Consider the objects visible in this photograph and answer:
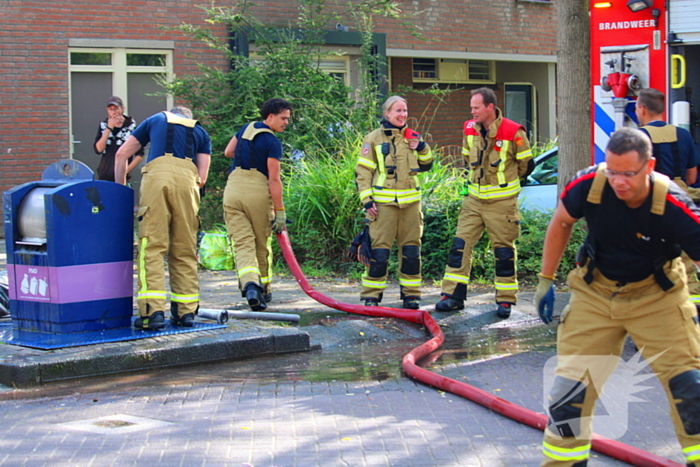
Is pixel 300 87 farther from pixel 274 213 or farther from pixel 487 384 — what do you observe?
pixel 487 384

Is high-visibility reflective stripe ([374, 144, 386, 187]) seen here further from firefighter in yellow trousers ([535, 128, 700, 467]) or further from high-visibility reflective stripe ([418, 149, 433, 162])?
firefighter in yellow trousers ([535, 128, 700, 467])

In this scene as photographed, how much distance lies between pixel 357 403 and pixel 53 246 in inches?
96.7

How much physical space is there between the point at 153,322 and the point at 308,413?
2010 mm

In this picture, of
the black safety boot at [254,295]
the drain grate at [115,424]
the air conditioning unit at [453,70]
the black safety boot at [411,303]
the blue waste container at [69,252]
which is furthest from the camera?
the air conditioning unit at [453,70]

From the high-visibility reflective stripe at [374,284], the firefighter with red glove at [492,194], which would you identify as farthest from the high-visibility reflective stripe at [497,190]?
the high-visibility reflective stripe at [374,284]

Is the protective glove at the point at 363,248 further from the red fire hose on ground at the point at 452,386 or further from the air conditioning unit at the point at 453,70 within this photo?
the air conditioning unit at the point at 453,70

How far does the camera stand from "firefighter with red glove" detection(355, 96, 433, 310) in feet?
25.6

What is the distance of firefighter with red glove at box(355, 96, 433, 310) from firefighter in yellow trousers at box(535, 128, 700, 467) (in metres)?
3.94

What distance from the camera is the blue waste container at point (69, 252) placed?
616 cm

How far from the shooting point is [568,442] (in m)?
3.67

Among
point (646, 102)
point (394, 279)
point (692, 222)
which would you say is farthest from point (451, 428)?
point (394, 279)

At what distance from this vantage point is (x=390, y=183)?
781cm

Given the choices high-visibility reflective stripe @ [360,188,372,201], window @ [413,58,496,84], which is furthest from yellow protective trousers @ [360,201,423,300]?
window @ [413,58,496,84]

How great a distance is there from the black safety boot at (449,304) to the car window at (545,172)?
360 centimetres
